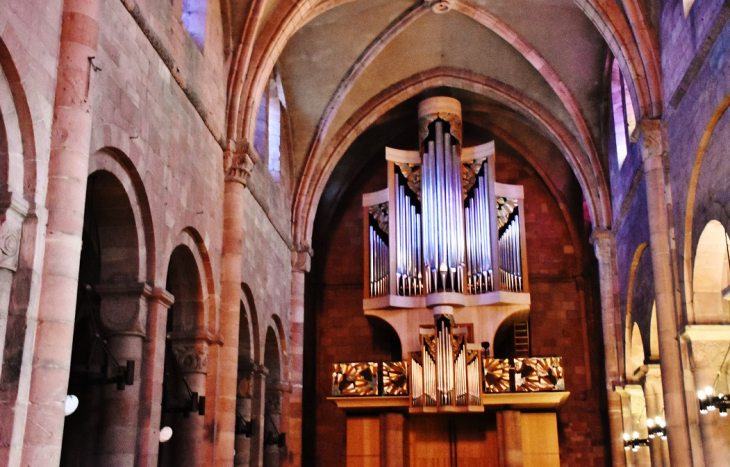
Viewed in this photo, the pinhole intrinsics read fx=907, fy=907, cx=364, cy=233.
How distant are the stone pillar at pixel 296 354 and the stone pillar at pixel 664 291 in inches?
360

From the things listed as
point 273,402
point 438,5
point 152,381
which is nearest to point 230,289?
point 152,381

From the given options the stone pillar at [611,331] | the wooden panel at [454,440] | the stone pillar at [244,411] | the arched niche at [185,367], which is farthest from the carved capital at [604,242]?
the arched niche at [185,367]

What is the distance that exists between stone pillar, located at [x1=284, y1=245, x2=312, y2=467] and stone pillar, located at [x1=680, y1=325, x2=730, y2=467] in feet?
32.4

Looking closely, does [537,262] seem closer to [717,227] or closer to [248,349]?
[248,349]

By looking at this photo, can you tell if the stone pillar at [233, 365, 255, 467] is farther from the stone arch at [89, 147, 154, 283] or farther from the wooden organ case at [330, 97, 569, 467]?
the stone arch at [89, 147, 154, 283]

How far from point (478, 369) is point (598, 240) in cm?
442

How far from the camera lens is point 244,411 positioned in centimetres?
1797

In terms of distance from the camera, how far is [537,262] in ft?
84.3

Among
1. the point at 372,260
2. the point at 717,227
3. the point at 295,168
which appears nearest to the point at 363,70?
the point at 295,168

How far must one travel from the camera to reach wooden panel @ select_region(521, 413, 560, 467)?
21.2 m

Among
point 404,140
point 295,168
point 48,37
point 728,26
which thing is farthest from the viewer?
point 404,140

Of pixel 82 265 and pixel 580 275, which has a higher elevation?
pixel 580 275

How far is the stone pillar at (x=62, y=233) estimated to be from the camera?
9195 millimetres

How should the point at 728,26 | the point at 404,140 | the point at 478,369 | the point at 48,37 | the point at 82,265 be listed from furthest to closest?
the point at 404,140 < the point at 478,369 < the point at 82,265 < the point at 728,26 < the point at 48,37
